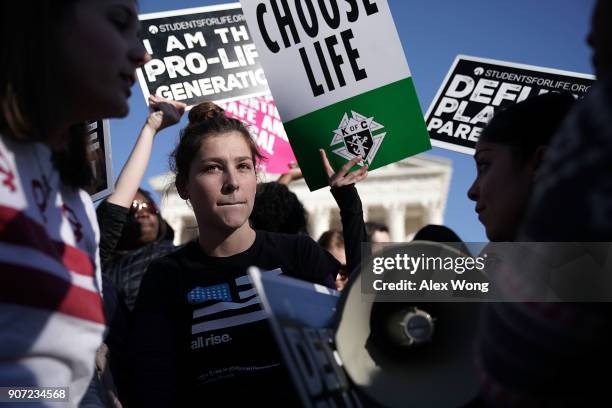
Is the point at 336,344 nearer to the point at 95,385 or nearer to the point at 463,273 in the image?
the point at 463,273

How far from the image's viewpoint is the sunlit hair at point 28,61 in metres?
1.31

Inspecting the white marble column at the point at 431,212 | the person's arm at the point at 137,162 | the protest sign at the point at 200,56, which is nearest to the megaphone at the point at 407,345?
the person's arm at the point at 137,162

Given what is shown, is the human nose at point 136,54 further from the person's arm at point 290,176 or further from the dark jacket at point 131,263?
the person's arm at point 290,176

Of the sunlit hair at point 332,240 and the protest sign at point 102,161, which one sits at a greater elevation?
the protest sign at point 102,161

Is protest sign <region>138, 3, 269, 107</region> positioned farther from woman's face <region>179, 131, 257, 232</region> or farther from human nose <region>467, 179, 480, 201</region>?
human nose <region>467, 179, 480, 201</region>

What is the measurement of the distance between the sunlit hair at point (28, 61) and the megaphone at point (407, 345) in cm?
71

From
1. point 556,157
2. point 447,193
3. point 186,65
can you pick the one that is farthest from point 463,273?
point 447,193

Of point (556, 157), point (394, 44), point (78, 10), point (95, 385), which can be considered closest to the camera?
point (556, 157)

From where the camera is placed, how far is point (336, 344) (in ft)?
4.67

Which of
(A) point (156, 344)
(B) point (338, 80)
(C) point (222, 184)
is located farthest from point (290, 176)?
(A) point (156, 344)

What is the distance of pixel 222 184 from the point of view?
2381mm

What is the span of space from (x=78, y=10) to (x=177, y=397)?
3.83 feet

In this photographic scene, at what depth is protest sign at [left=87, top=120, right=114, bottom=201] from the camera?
111 inches

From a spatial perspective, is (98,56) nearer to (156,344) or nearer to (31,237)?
(31,237)
